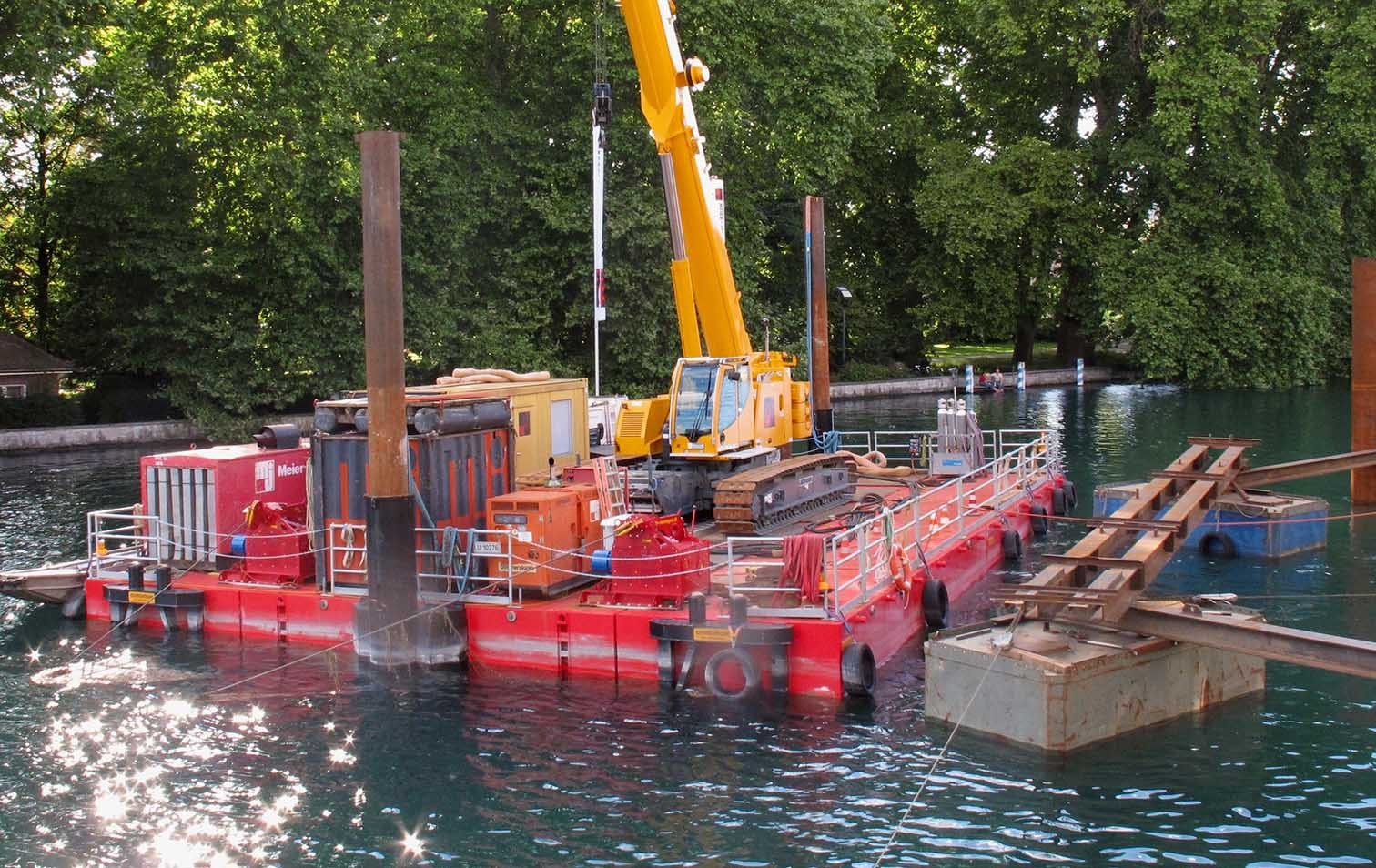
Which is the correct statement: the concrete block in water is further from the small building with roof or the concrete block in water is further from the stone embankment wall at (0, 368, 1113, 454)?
the small building with roof

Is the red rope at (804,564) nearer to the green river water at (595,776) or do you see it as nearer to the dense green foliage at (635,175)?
the green river water at (595,776)

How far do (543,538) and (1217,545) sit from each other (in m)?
14.9

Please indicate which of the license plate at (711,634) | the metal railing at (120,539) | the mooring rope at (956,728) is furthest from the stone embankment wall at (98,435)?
the mooring rope at (956,728)

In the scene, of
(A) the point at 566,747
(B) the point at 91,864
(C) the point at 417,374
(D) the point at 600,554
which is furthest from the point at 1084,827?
(C) the point at 417,374

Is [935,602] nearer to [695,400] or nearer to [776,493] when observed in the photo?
[776,493]

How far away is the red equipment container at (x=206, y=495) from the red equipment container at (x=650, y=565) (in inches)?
265

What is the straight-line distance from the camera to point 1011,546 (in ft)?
85.1

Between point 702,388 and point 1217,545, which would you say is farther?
point 1217,545

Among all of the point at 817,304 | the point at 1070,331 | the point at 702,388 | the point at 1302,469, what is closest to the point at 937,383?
the point at 1070,331

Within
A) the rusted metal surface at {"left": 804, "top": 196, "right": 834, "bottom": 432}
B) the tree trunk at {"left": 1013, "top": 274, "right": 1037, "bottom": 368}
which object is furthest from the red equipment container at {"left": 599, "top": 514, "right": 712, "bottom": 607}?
the tree trunk at {"left": 1013, "top": 274, "right": 1037, "bottom": 368}

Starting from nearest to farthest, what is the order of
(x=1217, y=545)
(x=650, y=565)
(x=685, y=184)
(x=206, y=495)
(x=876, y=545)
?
(x=650, y=565) → (x=876, y=545) → (x=206, y=495) → (x=685, y=184) → (x=1217, y=545)

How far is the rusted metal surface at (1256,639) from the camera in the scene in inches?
514

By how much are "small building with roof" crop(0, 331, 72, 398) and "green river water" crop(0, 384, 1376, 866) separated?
34.8 metres

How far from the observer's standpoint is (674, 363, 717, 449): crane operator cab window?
77.9 feet
